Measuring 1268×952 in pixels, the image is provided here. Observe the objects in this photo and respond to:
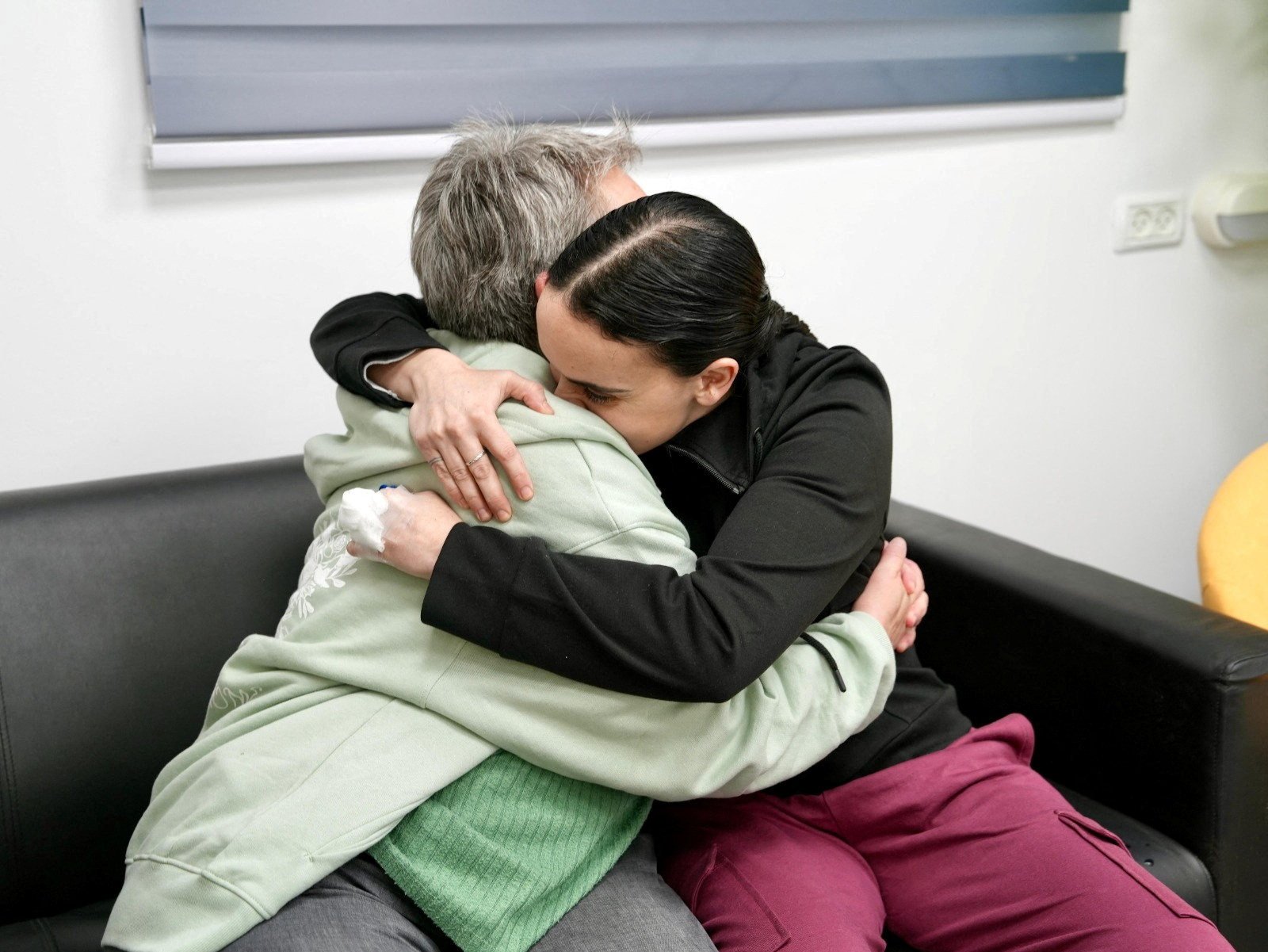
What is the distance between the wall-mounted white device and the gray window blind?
1.10 ft

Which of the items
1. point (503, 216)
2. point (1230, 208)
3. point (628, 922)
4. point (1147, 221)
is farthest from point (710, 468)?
point (1230, 208)

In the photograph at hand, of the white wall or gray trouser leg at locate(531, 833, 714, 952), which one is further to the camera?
the white wall

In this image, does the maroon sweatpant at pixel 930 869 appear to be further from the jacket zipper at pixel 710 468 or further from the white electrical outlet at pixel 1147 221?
the white electrical outlet at pixel 1147 221

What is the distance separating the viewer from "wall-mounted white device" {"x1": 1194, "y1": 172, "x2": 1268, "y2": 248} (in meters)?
2.53

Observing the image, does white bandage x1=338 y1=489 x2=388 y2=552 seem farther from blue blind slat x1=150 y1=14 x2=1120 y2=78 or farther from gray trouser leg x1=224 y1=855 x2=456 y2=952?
blue blind slat x1=150 y1=14 x2=1120 y2=78

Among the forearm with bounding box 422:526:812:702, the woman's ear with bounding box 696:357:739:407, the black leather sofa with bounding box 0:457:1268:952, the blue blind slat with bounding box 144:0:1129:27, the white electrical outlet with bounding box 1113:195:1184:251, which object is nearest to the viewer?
the forearm with bounding box 422:526:812:702

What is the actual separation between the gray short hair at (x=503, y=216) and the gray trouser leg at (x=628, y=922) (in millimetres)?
557

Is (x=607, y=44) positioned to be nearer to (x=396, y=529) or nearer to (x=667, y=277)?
(x=667, y=277)

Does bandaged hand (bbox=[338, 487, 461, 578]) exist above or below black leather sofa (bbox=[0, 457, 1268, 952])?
above

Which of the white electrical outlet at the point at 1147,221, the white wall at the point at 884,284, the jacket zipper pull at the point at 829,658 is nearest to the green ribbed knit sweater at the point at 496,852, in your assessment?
the jacket zipper pull at the point at 829,658

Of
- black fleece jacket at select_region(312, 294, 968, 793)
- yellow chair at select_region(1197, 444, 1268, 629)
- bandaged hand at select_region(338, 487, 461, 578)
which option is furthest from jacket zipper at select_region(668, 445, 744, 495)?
yellow chair at select_region(1197, 444, 1268, 629)

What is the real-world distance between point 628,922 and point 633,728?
20cm

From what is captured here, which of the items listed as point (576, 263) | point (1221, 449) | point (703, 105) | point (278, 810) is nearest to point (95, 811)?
point (278, 810)

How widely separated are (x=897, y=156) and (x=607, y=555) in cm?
143
